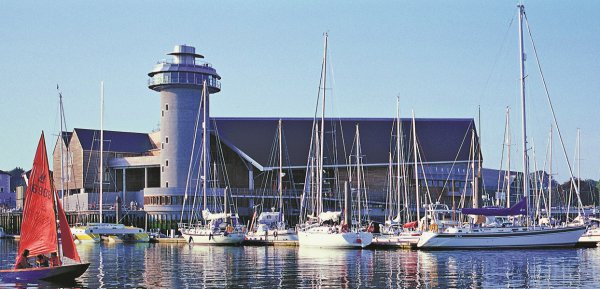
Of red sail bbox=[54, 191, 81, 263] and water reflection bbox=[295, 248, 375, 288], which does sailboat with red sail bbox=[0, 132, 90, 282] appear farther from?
water reflection bbox=[295, 248, 375, 288]

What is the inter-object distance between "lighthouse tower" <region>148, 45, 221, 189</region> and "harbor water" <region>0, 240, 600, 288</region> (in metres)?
38.5

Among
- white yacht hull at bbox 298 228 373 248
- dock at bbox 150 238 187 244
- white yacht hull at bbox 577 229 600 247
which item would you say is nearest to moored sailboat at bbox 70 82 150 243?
dock at bbox 150 238 187 244

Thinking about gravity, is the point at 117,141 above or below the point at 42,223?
above

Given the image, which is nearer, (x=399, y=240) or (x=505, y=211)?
(x=505, y=211)

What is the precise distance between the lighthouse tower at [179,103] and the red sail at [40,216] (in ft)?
191

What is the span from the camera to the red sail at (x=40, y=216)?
115ft

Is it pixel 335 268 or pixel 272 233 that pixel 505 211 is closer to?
pixel 335 268

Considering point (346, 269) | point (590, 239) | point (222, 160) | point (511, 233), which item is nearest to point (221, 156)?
point (222, 160)

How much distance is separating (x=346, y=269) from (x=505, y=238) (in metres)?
18.5

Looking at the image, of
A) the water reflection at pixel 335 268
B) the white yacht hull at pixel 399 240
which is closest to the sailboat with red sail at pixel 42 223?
the water reflection at pixel 335 268

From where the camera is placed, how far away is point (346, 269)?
41.1 meters

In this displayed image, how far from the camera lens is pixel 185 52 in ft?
310

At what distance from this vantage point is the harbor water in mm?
34312

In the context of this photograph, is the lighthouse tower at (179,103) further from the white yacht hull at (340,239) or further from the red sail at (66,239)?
the red sail at (66,239)
